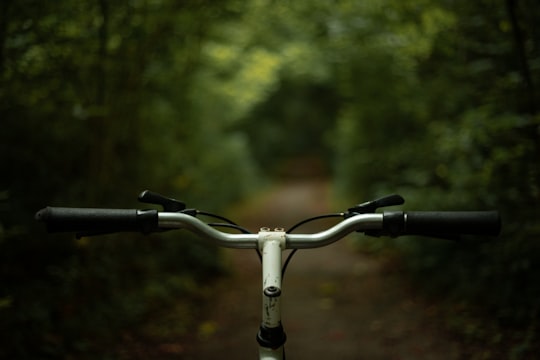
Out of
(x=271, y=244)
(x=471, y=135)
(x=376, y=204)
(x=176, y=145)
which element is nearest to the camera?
(x=271, y=244)

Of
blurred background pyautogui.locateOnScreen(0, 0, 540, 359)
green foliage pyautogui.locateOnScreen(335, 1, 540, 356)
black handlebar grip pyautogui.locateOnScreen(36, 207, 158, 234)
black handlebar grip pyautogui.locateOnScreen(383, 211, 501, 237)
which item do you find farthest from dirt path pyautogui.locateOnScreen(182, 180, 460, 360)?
black handlebar grip pyautogui.locateOnScreen(36, 207, 158, 234)

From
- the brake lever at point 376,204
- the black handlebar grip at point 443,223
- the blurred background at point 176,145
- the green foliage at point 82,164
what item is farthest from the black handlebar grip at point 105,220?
the blurred background at point 176,145

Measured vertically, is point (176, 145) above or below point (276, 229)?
above

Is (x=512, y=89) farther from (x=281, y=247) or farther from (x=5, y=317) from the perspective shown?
(x=5, y=317)

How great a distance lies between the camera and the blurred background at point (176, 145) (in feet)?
13.5

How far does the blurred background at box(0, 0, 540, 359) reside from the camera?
13.5ft

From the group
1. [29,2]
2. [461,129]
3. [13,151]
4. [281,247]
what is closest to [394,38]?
[461,129]

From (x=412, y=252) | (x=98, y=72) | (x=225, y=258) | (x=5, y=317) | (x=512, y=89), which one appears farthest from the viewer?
(x=225, y=258)

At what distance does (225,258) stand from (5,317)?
4.04 meters

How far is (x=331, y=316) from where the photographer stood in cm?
545

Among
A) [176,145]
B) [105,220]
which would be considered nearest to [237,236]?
[105,220]

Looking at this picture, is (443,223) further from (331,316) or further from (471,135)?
(331,316)

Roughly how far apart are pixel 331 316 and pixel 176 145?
15.4 feet

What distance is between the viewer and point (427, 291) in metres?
5.42
